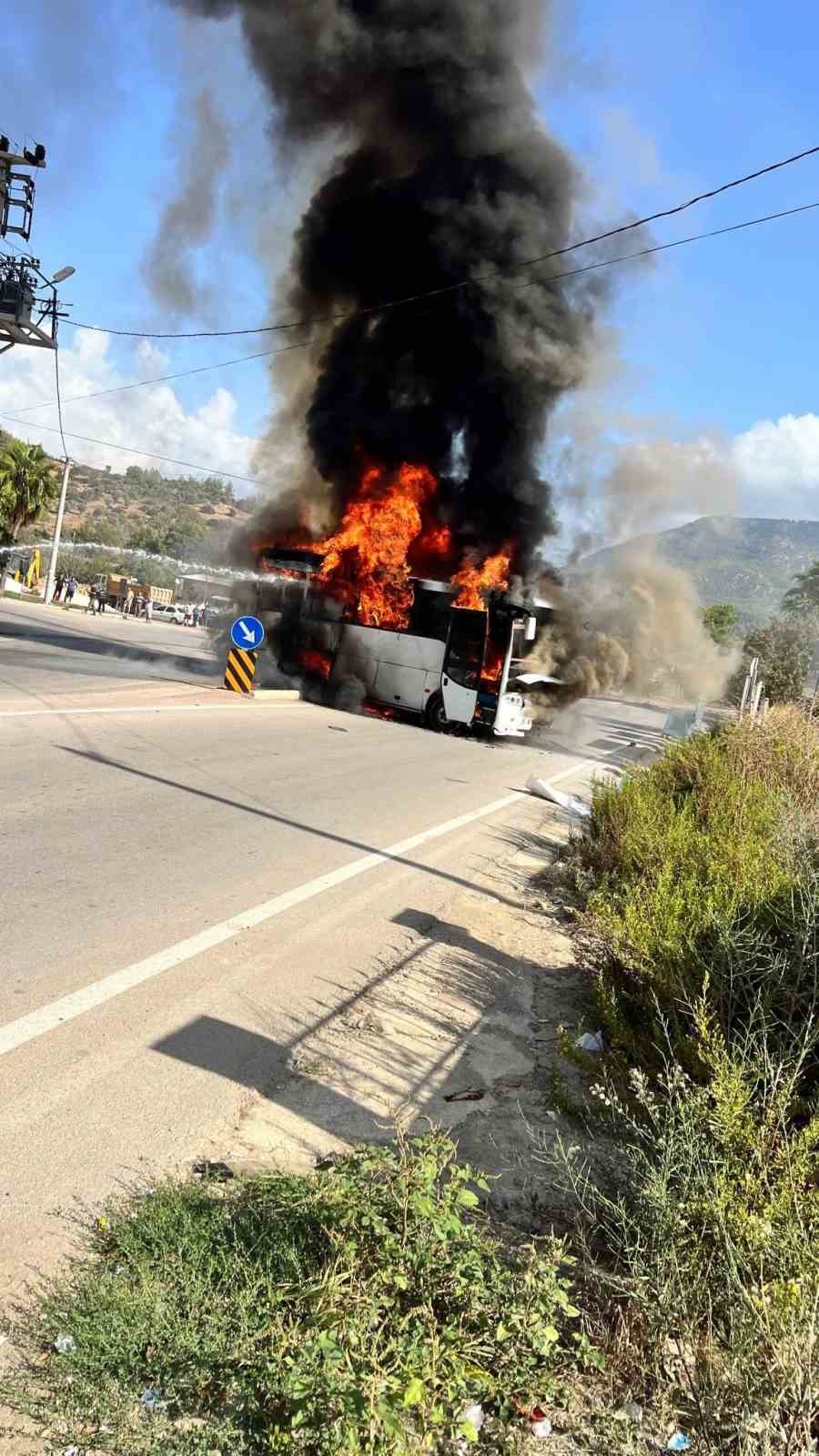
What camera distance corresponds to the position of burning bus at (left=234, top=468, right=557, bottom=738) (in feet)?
66.1

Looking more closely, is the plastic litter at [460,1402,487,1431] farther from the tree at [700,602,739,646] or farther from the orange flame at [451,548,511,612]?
the tree at [700,602,739,646]

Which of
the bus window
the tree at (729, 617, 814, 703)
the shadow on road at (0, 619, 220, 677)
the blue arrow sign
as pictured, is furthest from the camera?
the tree at (729, 617, 814, 703)

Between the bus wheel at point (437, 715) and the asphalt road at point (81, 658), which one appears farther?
the bus wheel at point (437, 715)

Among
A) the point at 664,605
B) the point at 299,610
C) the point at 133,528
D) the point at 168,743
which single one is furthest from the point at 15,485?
the point at 133,528

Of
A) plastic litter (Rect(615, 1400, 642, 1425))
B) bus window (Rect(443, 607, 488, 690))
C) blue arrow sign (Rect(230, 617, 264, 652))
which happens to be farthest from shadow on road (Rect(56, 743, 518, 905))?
bus window (Rect(443, 607, 488, 690))

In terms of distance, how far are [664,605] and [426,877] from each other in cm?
2254

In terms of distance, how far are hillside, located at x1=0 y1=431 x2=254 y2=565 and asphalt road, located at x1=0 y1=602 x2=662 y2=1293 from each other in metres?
56.3

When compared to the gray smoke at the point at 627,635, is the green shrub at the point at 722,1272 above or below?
below

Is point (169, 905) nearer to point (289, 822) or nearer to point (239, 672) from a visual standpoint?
point (289, 822)

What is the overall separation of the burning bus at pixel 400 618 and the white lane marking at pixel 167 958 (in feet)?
38.9

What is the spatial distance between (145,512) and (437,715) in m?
92.9

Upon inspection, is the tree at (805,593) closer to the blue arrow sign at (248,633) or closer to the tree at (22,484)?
the tree at (22,484)

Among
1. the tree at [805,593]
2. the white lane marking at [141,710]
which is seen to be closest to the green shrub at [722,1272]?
the white lane marking at [141,710]

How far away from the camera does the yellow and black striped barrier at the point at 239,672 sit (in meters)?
18.9
